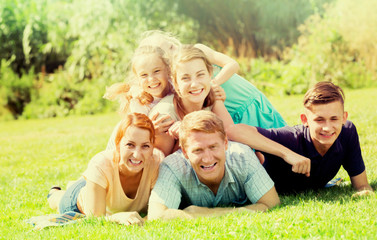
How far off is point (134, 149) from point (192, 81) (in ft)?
2.98

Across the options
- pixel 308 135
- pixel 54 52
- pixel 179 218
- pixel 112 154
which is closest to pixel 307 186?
pixel 308 135

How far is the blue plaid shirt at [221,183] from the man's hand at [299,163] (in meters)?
0.26

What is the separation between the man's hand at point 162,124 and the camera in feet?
15.5

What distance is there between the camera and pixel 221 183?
443 centimetres

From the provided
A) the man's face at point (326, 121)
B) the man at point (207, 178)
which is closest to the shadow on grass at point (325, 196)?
the man at point (207, 178)

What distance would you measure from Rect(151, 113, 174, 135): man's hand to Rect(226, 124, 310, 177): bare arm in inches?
22.3

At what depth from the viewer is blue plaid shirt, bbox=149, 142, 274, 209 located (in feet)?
14.2

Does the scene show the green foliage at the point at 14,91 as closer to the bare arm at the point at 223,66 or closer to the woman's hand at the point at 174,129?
the bare arm at the point at 223,66

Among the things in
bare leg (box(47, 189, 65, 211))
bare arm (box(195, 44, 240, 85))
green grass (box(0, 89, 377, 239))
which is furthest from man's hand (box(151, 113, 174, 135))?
bare leg (box(47, 189, 65, 211))

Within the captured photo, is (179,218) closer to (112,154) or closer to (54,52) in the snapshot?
(112,154)

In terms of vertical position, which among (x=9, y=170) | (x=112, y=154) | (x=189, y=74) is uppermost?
(x=189, y=74)

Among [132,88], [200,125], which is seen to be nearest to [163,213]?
[200,125]

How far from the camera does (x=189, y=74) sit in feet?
15.6

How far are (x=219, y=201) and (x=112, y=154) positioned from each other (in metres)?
1.07
